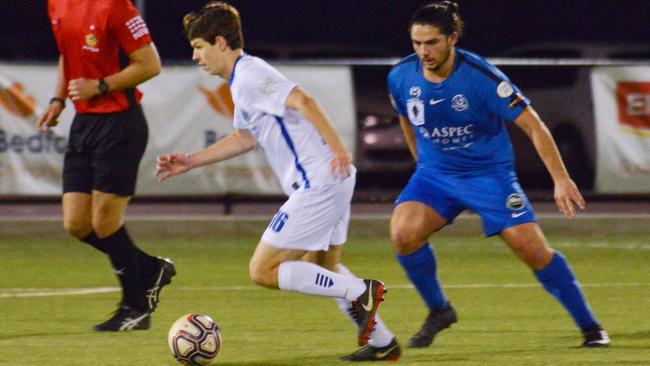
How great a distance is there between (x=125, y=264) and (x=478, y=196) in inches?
82.1

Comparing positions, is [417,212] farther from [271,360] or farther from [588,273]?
[588,273]

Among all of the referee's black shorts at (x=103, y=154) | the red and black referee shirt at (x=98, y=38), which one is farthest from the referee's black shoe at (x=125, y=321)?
the red and black referee shirt at (x=98, y=38)

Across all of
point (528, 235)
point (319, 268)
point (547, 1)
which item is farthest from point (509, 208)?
point (547, 1)

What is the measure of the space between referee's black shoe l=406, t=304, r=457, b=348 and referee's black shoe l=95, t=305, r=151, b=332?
1578 millimetres

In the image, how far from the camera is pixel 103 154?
8.98 m

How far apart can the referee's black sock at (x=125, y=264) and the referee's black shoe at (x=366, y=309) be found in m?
1.92

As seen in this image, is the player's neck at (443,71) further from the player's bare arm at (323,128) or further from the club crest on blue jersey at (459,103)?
the player's bare arm at (323,128)

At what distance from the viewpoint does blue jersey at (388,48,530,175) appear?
8148 mm

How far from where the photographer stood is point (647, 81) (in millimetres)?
14375

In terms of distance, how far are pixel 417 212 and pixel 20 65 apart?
22.7 feet

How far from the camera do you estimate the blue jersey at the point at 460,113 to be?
815 cm

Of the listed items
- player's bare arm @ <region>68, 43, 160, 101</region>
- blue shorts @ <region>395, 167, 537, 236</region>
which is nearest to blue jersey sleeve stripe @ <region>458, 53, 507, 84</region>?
blue shorts @ <region>395, 167, 537, 236</region>

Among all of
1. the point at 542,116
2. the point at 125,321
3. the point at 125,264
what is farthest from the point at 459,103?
the point at 542,116

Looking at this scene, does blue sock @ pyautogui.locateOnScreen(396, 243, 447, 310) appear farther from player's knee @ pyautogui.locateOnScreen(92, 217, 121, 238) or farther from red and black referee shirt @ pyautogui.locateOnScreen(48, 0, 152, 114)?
red and black referee shirt @ pyautogui.locateOnScreen(48, 0, 152, 114)
